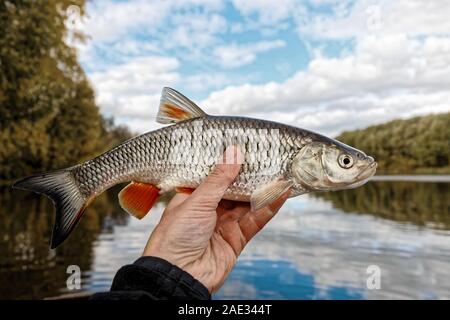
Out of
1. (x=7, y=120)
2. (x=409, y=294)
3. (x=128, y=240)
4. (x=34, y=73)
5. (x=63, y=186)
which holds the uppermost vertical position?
(x=34, y=73)

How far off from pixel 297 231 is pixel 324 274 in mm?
13798

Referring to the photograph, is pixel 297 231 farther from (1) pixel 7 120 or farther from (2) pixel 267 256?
(1) pixel 7 120

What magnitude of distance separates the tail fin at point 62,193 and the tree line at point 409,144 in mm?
125532

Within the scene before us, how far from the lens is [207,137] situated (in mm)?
4648

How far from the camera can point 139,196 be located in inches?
193

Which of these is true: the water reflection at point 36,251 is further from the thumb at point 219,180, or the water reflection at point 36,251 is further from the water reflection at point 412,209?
the water reflection at point 412,209

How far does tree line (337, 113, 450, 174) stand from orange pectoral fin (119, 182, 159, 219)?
12507cm

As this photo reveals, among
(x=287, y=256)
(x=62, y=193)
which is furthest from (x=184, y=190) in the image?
(x=287, y=256)

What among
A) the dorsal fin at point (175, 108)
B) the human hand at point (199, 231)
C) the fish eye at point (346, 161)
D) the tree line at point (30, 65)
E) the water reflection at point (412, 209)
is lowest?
the water reflection at point (412, 209)

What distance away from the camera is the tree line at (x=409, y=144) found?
133 metres

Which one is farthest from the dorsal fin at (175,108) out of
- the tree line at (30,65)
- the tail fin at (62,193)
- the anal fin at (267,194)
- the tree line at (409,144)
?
the tree line at (409,144)

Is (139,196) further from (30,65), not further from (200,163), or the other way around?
(30,65)

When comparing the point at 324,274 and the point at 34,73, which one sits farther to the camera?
the point at 34,73
